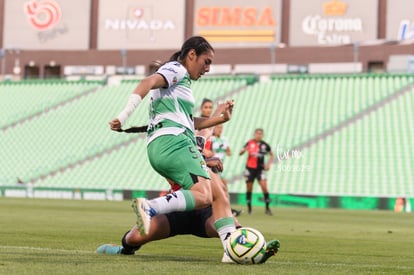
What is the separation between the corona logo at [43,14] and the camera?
209 feet

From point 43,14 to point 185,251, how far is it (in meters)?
53.7

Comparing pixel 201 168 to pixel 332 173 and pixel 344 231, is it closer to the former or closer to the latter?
pixel 344 231

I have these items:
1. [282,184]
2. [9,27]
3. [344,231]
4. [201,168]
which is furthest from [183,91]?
[9,27]

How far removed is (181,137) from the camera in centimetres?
943

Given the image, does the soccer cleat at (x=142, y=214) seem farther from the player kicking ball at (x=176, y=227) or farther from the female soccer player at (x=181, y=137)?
the player kicking ball at (x=176, y=227)

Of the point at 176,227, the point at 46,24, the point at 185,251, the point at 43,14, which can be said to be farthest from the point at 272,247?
the point at 43,14

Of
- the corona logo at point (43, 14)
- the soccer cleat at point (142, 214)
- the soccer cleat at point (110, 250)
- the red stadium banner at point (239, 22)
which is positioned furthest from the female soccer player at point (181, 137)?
the corona logo at point (43, 14)

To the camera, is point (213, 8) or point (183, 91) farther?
point (213, 8)

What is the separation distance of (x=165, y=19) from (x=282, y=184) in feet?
85.1

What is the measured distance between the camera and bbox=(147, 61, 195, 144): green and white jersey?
31.0 feet

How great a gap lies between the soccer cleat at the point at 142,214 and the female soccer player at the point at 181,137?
13 cm

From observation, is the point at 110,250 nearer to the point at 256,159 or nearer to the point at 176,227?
the point at 176,227

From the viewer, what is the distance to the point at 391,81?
4588cm

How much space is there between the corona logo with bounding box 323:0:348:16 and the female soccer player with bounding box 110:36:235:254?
4898 cm
